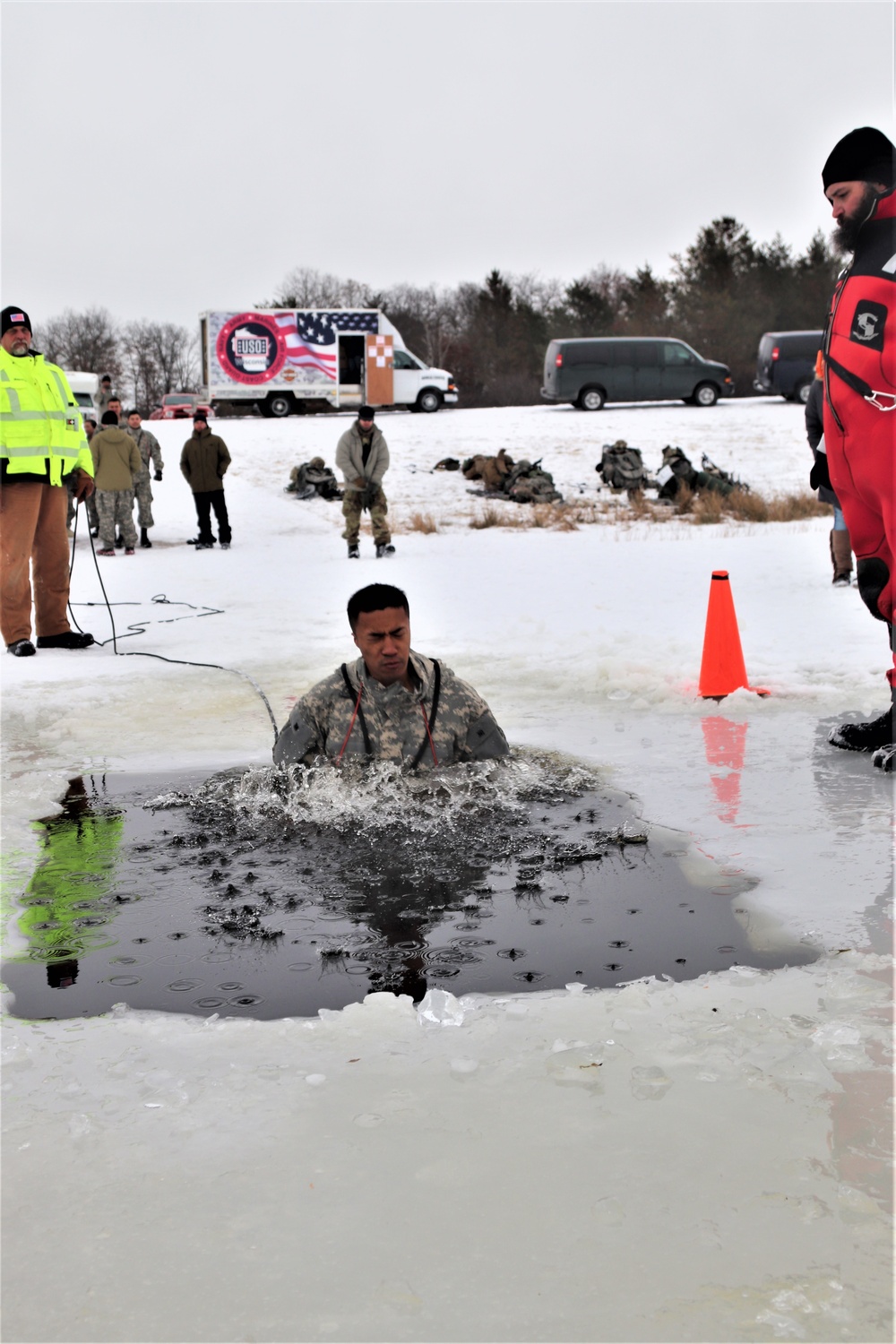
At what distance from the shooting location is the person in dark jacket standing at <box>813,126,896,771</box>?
4.82 meters

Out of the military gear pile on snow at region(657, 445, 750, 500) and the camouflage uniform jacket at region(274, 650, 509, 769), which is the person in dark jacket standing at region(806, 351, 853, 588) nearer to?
the camouflage uniform jacket at region(274, 650, 509, 769)

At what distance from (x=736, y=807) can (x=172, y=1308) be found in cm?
337

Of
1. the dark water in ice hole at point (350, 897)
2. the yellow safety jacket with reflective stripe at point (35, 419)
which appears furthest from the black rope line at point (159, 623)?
the dark water in ice hole at point (350, 897)

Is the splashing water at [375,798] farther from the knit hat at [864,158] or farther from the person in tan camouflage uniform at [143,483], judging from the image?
the person in tan camouflage uniform at [143,483]

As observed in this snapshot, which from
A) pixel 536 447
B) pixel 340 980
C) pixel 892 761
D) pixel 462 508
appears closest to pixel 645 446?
pixel 536 447

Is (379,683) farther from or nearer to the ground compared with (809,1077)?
farther from the ground

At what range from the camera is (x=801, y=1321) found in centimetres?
198

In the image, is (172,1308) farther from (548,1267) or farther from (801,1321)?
(801,1321)

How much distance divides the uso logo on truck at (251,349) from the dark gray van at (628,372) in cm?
679

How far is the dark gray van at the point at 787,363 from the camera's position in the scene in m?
30.8

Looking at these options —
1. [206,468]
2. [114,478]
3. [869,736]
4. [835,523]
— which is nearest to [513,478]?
[206,468]

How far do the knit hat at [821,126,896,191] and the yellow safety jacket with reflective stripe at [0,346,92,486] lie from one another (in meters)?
5.63

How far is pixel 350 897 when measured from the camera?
412 centimetres

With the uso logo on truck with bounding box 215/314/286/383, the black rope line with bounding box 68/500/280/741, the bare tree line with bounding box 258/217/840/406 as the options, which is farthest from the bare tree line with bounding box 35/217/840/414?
the black rope line with bounding box 68/500/280/741
